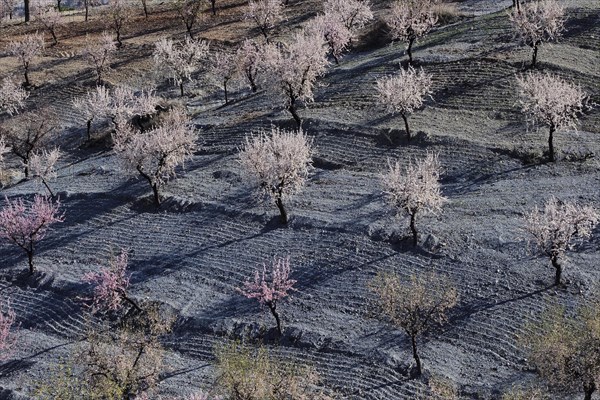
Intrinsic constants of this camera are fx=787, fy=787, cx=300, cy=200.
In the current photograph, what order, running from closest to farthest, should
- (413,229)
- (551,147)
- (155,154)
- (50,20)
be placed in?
(413,229), (551,147), (155,154), (50,20)

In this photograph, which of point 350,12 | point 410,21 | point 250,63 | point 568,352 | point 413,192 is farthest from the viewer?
point 350,12

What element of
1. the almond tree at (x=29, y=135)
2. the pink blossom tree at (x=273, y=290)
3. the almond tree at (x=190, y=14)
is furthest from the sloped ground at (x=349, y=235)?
the almond tree at (x=190, y=14)

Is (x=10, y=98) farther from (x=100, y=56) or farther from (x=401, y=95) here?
(x=401, y=95)

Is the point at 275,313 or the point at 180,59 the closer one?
the point at 275,313

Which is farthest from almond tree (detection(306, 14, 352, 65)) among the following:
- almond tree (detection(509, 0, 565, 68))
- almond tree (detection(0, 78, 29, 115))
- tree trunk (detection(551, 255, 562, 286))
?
tree trunk (detection(551, 255, 562, 286))

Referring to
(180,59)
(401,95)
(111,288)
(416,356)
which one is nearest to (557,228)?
(416,356)

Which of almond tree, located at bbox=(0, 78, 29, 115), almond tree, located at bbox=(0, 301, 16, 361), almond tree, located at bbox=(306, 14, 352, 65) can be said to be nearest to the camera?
almond tree, located at bbox=(0, 301, 16, 361)

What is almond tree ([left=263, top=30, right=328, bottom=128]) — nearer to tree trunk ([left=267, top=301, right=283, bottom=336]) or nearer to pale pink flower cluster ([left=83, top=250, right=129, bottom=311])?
pale pink flower cluster ([left=83, top=250, right=129, bottom=311])
